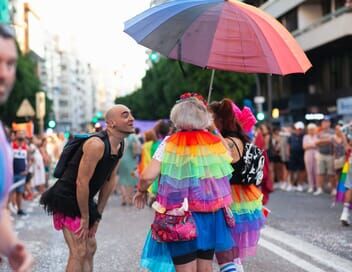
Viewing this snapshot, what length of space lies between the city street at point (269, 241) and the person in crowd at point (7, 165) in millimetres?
4555

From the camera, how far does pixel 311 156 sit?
17.3 metres

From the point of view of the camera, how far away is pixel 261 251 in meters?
8.03

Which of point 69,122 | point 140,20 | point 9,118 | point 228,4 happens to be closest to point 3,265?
point 140,20

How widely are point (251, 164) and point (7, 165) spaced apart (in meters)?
3.05

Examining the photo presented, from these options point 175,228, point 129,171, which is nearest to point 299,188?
point 129,171

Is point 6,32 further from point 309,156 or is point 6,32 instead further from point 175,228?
point 309,156

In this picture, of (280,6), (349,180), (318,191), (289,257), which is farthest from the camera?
(280,6)

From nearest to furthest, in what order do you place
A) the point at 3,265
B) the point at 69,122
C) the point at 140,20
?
1. the point at 140,20
2. the point at 3,265
3. the point at 69,122

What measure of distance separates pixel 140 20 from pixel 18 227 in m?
6.51

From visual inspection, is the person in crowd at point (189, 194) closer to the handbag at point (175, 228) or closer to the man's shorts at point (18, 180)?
the handbag at point (175, 228)

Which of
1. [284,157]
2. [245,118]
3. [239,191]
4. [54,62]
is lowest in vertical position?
[284,157]

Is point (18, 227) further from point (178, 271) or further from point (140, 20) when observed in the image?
point (178, 271)

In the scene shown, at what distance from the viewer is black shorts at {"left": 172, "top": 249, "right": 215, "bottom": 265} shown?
448cm

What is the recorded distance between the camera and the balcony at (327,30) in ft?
101
